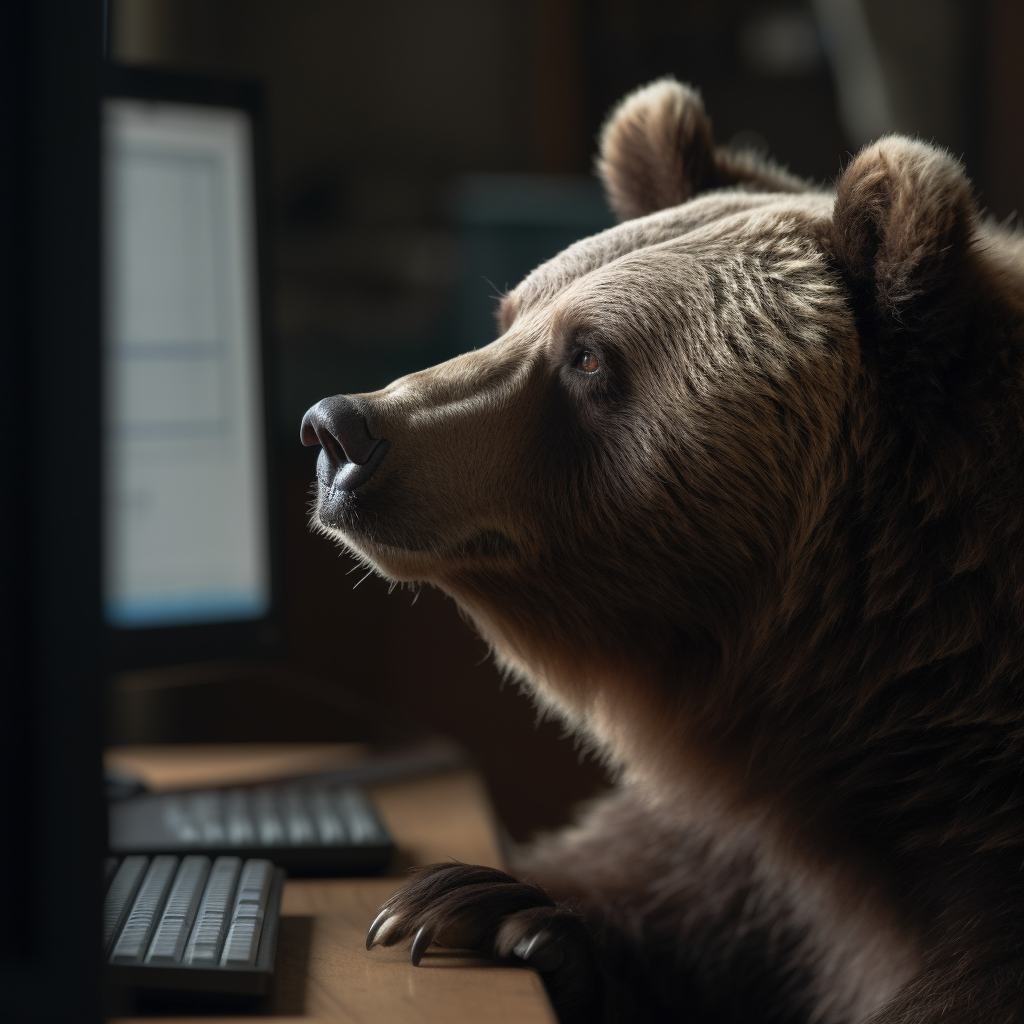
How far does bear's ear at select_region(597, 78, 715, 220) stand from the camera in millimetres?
916

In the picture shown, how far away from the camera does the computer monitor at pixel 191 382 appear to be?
112 centimetres

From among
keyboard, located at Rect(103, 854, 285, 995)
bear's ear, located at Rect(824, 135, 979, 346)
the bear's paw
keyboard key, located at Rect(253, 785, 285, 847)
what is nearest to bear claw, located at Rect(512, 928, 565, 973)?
the bear's paw

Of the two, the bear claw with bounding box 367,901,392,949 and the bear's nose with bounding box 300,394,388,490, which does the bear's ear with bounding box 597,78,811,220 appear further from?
the bear claw with bounding box 367,901,392,949

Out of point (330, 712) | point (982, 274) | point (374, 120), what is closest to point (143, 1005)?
point (982, 274)

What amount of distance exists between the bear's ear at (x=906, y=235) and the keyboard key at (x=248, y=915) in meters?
0.51

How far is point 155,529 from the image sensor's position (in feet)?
3.78

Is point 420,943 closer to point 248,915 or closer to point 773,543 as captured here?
point 248,915

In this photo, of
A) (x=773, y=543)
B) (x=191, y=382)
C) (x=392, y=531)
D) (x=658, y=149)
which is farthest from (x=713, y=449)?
(x=191, y=382)

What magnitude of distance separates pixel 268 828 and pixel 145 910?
0.70 ft

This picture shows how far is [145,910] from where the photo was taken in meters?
0.64

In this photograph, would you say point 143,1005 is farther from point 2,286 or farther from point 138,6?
point 138,6

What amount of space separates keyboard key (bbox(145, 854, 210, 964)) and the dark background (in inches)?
49.6

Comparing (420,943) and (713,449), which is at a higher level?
(713,449)

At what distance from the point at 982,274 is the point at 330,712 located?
1.12 meters
